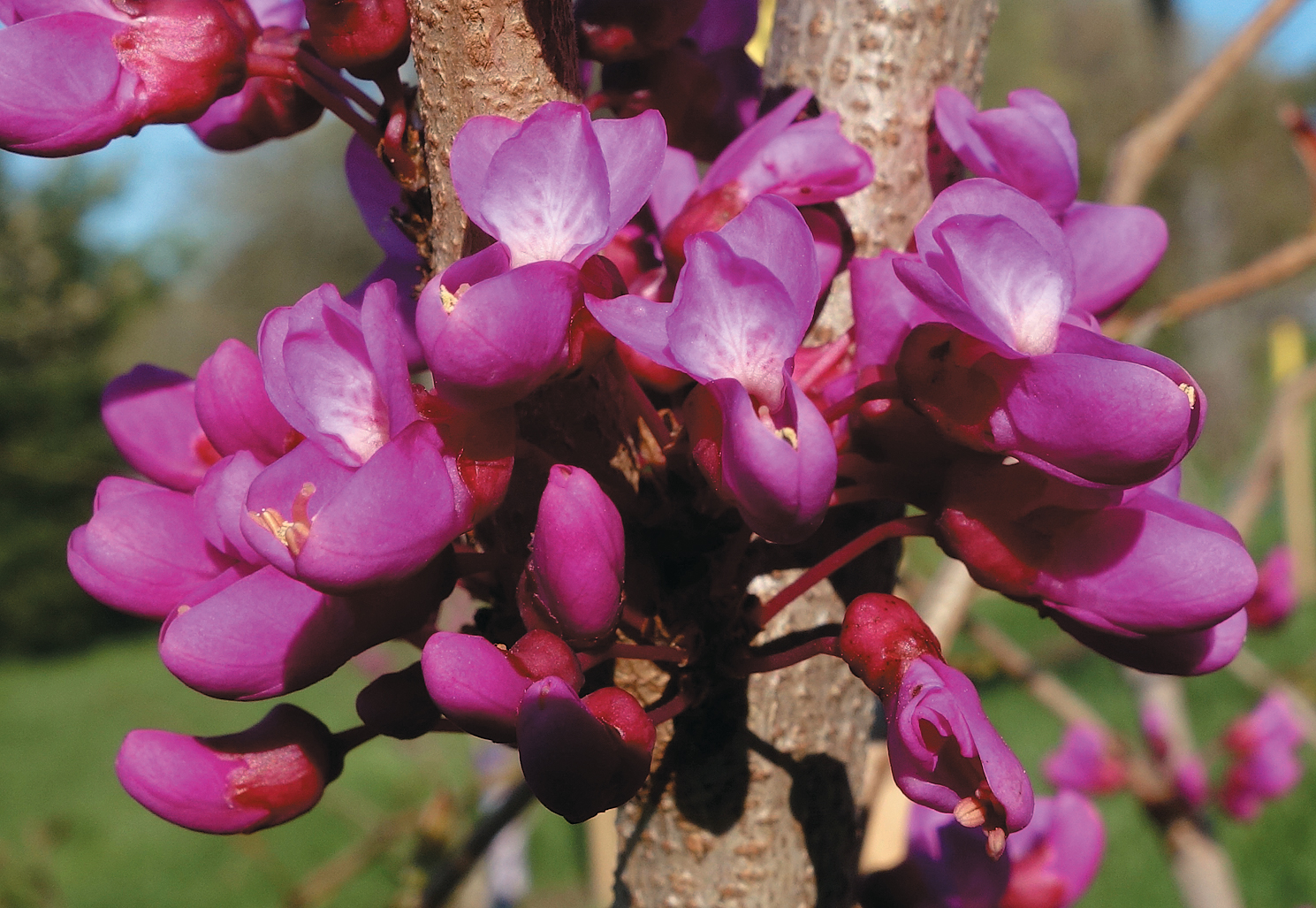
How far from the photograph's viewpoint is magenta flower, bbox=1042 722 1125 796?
1484 mm

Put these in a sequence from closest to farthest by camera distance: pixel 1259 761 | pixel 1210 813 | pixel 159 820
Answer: pixel 1259 761, pixel 1210 813, pixel 159 820

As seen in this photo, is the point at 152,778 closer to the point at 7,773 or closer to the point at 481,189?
the point at 481,189

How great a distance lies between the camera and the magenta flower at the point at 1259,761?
1.59 metres

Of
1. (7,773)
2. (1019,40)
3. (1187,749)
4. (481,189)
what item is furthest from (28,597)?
(1019,40)

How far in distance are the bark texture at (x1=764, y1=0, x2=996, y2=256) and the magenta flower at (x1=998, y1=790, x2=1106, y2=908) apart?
0.36 metres

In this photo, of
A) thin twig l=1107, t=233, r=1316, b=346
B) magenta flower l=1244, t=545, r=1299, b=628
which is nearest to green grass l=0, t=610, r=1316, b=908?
magenta flower l=1244, t=545, r=1299, b=628

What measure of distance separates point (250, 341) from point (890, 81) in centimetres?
1022

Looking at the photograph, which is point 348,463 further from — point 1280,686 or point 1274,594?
point 1280,686

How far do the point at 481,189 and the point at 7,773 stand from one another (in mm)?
6730

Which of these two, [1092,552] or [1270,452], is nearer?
[1092,552]

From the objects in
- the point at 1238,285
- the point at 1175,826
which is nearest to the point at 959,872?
the point at 1238,285

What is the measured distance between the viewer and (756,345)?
1.10 feet

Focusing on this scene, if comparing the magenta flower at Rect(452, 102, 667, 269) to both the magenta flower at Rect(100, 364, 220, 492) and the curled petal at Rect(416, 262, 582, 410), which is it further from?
the magenta flower at Rect(100, 364, 220, 492)

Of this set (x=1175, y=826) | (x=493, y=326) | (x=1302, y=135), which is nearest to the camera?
(x=493, y=326)
